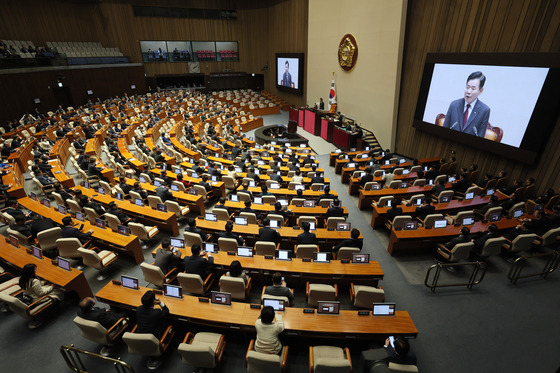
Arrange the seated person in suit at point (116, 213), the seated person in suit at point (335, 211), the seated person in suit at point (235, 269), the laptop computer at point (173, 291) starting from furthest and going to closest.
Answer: the seated person in suit at point (335, 211) → the seated person in suit at point (116, 213) → the seated person in suit at point (235, 269) → the laptop computer at point (173, 291)

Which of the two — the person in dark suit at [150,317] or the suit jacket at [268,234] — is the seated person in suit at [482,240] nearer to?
the suit jacket at [268,234]

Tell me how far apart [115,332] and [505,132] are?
492 inches

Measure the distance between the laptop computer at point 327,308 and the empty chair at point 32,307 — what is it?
499cm

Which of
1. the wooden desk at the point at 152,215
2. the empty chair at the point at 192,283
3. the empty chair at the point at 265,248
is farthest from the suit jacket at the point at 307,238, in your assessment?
the wooden desk at the point at 152,215

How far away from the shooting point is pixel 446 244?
6648 mm

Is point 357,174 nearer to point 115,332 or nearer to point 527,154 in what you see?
point 527,154

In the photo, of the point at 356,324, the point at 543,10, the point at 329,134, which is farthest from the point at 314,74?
the point at 356,324

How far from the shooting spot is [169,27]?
29.8 m

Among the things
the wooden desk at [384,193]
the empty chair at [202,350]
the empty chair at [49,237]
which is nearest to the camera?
the empty chair at [202,350]

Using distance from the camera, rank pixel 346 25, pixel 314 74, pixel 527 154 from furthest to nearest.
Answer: pixel 314 74 < pixel 346 25 < pixel 527 154

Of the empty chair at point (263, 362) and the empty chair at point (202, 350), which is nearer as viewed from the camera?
the empty chair at point (263, 362)

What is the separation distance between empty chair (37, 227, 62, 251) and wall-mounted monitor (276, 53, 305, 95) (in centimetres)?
2219

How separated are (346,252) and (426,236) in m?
2.33

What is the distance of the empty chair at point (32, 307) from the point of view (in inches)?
189
